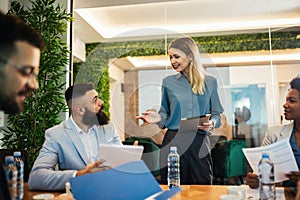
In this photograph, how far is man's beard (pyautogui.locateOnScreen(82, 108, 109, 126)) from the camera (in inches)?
67.0

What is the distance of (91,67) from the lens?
1.42 metres

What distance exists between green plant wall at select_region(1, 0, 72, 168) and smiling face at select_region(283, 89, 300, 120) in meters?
1.94

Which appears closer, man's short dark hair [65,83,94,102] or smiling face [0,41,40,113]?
smiling face [0,41,40,113]

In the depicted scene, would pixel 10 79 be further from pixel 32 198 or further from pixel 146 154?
pixel 146 154

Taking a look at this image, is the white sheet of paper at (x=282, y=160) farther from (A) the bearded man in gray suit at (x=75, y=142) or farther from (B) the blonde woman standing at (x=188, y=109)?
(A) the bearded man in gray suit at (x=75, y=142)

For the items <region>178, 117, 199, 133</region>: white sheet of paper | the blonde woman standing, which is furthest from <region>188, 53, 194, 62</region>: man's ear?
<region>178, 117, 199, 133</region>: white sheet of paper

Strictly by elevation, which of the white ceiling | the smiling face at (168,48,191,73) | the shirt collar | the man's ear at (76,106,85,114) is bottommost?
the man's ear at (76,106,85,114)

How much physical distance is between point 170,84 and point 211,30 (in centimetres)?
278

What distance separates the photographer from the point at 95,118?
5.77 ft

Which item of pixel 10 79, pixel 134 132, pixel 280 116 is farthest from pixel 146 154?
pixel 280 116

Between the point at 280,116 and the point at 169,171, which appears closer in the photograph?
the point at 169,171

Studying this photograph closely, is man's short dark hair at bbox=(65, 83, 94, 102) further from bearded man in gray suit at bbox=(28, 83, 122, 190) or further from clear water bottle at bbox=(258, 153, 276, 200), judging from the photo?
clear water bottle at bbox=(258, 153, 276, 200)

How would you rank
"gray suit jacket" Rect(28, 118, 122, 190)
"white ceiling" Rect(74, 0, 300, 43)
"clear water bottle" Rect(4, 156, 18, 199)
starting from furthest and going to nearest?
"white ceiling" Rect(74, 0, 300, 43) < "gray suit jacket" Rect(28, 118, 122, 190) < "clear water bottle" Rect(4, 156, 18, 199)

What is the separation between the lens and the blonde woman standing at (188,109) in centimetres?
155
